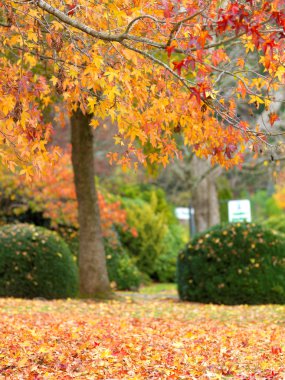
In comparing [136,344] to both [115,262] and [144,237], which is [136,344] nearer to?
[115,262]

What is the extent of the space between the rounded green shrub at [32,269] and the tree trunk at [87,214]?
77 centimetres

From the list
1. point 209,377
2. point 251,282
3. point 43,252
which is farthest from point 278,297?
point 209,377

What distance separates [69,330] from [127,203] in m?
15.7

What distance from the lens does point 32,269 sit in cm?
1425

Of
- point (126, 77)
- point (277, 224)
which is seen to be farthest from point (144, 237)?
point (126, 77)

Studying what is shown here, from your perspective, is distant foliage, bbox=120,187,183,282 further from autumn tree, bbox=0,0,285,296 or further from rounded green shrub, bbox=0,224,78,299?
autumn tree, bbox=0,0,285,296

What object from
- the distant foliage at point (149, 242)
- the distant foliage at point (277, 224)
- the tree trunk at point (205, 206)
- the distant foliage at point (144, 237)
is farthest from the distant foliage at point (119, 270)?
the distant foliage at point (277, 224)

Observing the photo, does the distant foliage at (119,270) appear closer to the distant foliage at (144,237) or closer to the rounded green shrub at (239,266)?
the distant foliage at (144,237)

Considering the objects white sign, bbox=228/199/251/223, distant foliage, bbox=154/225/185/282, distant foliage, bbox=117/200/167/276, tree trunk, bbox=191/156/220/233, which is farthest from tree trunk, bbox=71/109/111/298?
distant foliage, bbox=154/225/185/282

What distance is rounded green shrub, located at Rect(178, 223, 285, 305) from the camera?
46.5 ft

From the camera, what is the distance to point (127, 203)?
952 inches

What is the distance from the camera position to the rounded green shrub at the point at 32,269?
14.2 meters

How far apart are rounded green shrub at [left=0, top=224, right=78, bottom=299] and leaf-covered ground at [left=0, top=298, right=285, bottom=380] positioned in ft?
7.43

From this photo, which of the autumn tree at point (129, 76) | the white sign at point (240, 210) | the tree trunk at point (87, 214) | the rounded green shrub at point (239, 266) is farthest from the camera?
the white sign at point (240, 210)
